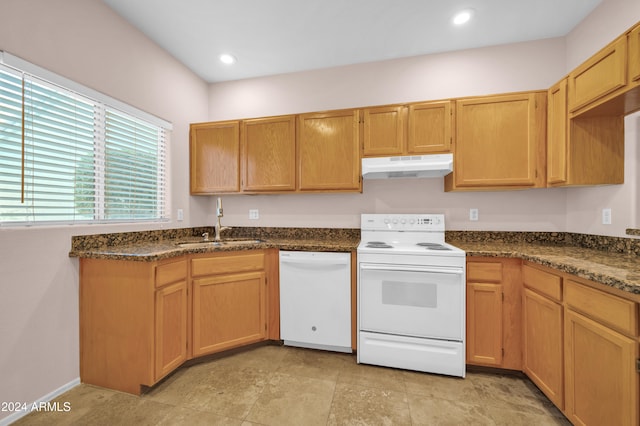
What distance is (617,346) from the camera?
111 cm

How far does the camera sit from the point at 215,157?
108 inches

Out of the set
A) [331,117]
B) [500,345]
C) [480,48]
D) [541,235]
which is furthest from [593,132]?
[331,117]

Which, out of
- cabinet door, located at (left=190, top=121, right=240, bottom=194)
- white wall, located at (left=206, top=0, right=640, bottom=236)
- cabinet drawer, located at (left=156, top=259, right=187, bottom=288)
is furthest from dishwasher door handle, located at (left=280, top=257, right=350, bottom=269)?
cabinet door, located at (left=190, top=121, right=240, bottom=194)

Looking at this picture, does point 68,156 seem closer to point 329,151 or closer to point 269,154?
point 269,154

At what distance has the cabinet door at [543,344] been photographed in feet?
4.86

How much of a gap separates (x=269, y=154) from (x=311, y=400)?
82.3 inches

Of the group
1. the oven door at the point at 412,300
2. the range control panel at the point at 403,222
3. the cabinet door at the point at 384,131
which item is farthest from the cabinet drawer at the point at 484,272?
the cabinet door at the point at 384,131

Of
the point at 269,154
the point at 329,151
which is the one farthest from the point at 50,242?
the point at 329,151

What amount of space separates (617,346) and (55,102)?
11.0ft

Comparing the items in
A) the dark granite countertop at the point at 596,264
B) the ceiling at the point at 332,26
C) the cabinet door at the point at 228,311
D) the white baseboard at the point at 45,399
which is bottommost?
the white baseboard at the point at 45,399

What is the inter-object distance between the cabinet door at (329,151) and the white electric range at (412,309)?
0.72m

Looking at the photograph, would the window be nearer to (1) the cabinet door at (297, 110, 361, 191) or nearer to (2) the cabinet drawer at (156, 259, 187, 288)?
(2) the cabinet drawer at (156, 259, 187, 288)

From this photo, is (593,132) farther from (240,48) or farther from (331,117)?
(240,48)

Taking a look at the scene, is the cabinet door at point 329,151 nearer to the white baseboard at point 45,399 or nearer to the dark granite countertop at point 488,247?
the dark granite countertop at point 488,247
